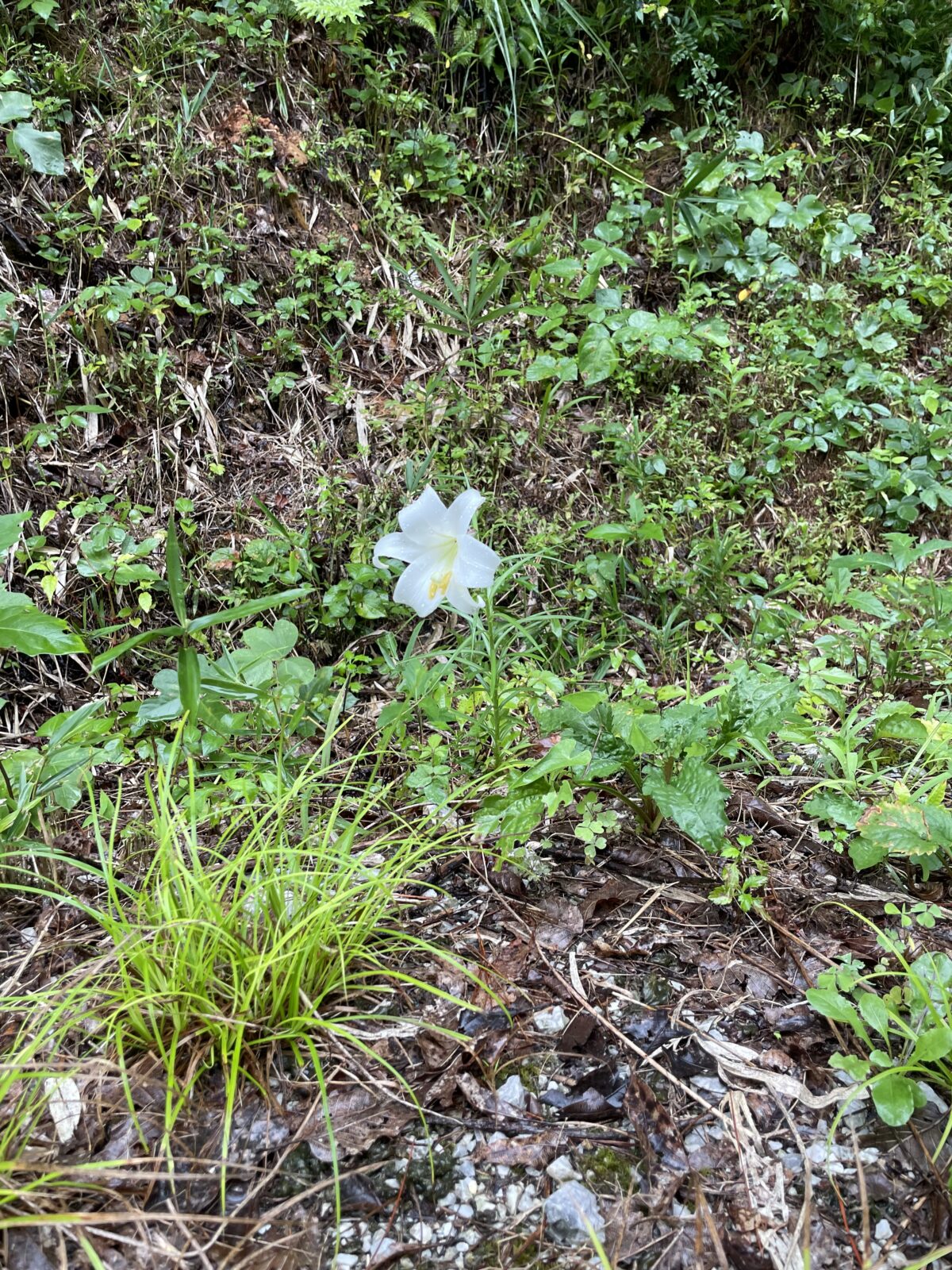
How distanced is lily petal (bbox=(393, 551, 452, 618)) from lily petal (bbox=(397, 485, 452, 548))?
2.0 inches

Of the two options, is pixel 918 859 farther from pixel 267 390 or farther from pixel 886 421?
pixel 267 390

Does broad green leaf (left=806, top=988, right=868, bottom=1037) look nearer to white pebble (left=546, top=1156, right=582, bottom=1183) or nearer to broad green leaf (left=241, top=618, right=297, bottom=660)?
white pebble (left=546, top=1156, right=582, bottom=1183)

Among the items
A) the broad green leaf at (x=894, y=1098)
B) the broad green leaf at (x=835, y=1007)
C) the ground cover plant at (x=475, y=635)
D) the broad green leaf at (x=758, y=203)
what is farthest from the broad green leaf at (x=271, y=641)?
the broad green leaf at (x=758, y=203)

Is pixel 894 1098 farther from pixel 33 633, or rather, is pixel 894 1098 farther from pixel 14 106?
pixel 14 106

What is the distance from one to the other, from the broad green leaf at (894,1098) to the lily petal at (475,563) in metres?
1.10

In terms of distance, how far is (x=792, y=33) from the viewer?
3828mm

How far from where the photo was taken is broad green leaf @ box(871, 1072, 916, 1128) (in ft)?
3.76

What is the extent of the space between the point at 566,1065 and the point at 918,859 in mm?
864

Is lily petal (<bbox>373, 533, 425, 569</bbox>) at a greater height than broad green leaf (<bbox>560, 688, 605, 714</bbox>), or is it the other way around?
lily petal (<bbox>373, 533, 425, 569</bbox>)

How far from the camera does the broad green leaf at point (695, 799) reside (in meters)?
1.49

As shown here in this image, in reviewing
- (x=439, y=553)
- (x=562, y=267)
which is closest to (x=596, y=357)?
(x=562, y=267)

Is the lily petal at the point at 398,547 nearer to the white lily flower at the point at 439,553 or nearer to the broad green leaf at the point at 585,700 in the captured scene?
the white lily flower at the point at 439,553

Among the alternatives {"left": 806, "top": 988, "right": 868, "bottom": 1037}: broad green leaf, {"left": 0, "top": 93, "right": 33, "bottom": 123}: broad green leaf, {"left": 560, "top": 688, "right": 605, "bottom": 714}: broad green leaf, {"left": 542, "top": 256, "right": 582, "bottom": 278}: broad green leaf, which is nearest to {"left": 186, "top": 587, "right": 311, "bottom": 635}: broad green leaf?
{"left": 560, "top": 688, "right": 605, "bottom": 714}: broad green leaf

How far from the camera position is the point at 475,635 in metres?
2.22
